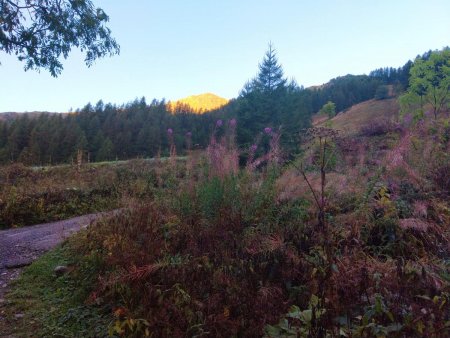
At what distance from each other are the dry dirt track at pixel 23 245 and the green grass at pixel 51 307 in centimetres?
26

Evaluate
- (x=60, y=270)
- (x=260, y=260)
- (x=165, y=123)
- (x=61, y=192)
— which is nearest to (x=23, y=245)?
(x=60, y=270)

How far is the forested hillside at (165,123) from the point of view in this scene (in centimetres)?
2661

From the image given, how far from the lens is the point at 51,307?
10.9 ft

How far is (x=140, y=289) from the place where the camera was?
10.3 ft

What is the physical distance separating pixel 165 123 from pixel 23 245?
54610 millimetres

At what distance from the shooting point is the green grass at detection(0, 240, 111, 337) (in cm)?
293

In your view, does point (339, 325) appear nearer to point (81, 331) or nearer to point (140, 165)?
point (81, 331)

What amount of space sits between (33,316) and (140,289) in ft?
3.41

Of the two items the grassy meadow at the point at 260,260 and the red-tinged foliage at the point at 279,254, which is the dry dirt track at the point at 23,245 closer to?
the grassy meadow at the point at 260,260

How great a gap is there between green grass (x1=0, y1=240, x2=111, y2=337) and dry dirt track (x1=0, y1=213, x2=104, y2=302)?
0.26m

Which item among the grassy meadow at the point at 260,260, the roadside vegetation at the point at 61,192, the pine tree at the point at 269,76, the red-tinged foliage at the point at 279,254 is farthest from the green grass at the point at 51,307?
the pine tree at the point at 269,76

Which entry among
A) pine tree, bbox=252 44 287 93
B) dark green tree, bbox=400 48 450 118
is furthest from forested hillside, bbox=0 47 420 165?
dark green tree, bbox=400 48 450 118

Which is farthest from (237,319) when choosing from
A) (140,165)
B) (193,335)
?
(140,165)

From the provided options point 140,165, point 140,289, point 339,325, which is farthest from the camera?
point 140,165
